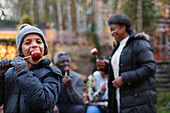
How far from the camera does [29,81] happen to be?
156cm

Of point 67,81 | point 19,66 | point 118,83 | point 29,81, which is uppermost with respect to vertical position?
point 19,66

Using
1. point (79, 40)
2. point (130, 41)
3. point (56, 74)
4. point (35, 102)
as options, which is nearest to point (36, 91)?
point (35, 102)

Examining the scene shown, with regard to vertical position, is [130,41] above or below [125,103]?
above

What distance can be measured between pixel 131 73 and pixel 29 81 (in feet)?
4.70

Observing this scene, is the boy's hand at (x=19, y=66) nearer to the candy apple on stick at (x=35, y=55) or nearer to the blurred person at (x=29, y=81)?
the blurred person at (x=29, y=81)

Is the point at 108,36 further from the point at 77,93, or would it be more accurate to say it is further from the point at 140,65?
the point at 140,65

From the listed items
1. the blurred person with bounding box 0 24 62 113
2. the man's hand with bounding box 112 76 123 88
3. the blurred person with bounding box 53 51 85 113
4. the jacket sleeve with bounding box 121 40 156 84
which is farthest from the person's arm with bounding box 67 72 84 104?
the blurred person with bounding box 0 24 62 113

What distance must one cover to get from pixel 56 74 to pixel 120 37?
148 cm

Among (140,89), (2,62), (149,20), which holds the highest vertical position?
(149,20)

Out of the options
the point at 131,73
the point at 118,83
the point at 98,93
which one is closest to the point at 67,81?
the point at 98,93

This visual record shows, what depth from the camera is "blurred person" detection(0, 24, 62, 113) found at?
5.12ft

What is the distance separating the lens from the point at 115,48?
3.12 meters

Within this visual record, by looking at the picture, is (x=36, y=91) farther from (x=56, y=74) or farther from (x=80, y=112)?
(x=80, y=112)

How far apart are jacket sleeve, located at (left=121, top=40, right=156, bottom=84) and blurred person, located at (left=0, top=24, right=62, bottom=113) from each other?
3.68 ft
